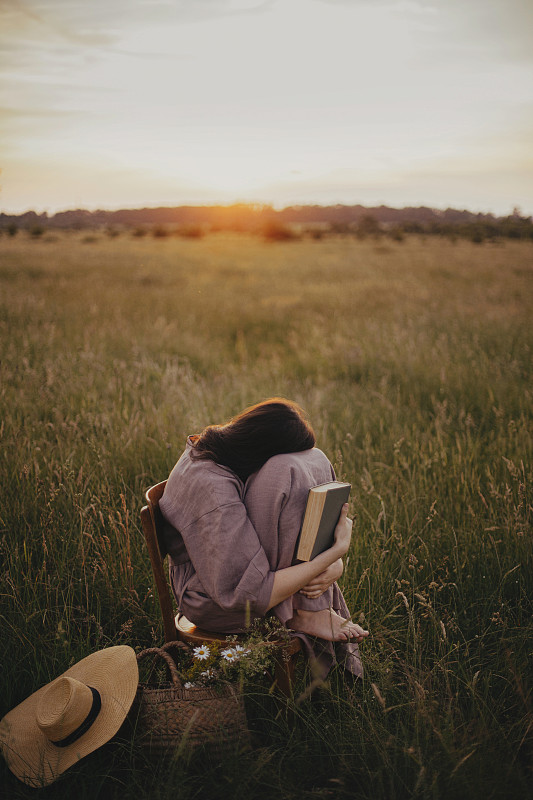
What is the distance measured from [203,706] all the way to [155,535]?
0.61 m

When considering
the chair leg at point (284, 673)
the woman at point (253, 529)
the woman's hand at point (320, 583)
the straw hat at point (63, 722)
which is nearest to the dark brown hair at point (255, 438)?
the woman at point (253, 529)

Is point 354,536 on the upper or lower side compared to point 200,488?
lower

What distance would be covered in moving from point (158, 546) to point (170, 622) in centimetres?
40

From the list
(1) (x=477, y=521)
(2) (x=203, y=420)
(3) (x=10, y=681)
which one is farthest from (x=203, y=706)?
(2) (x=203, y=420)

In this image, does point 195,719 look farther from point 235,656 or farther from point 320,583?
point 320,583

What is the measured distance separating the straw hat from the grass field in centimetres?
8

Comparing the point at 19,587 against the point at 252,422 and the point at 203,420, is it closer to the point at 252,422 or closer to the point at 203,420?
the point at 252,422

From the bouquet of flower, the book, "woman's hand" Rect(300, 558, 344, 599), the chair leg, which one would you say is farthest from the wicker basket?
the book

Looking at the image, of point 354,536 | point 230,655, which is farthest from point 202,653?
point 354,536

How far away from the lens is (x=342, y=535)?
6.40ft

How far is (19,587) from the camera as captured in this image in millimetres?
2404

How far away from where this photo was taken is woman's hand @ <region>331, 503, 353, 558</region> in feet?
A: 6.25

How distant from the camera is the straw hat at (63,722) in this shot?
64.0 inches

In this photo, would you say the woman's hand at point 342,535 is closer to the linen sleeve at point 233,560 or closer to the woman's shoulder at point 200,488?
the linen sleeve at point 233,560
